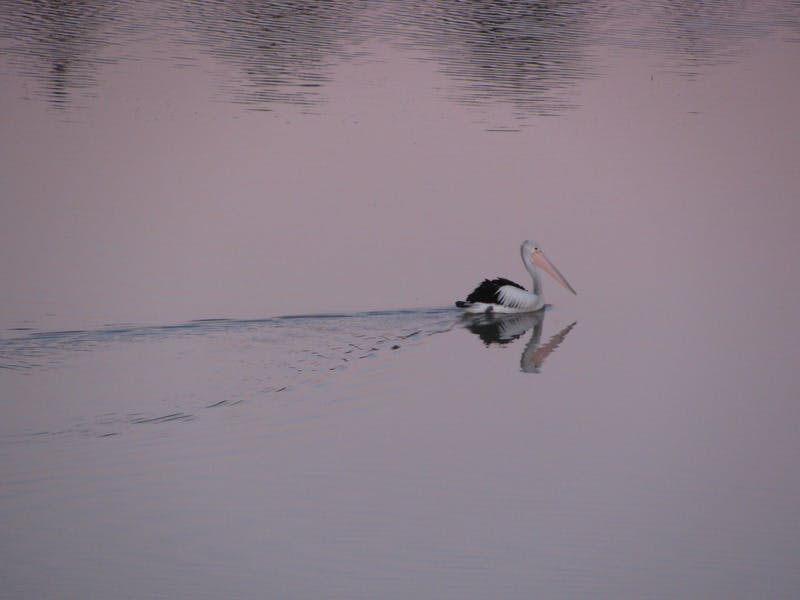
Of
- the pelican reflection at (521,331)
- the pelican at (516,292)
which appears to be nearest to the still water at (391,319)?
the pelican reflection at (521,331)

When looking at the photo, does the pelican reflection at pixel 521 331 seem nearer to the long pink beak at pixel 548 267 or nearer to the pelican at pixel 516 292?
the pelican at pixel 516 292

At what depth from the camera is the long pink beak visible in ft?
32.2

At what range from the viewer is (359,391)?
7.30 m

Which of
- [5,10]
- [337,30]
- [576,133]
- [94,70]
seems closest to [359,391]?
[576,133]

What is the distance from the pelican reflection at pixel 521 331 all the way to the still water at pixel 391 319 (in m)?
0.06

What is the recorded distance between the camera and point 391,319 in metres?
8.74

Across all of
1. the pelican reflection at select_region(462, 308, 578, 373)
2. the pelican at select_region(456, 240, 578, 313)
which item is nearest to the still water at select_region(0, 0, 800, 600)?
the pelican reflection at select_region(462, 308, 578, 373)

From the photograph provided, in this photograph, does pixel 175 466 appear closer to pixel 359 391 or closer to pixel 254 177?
pixel 359 391

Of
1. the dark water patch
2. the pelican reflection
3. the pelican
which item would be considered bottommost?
the pelican reflection

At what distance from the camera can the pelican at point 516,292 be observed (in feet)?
30.3

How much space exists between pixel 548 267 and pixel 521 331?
0.83 metres

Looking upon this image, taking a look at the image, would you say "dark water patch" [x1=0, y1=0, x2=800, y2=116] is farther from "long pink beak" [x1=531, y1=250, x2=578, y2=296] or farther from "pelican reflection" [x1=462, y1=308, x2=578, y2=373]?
"pelican reflection" [x1=462, y1=308, x2=578, y2=373]

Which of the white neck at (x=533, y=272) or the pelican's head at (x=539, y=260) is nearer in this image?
the pelican's head at (x=539, y=260)

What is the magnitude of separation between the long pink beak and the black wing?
529 mm
